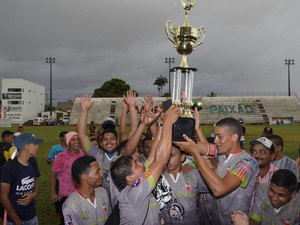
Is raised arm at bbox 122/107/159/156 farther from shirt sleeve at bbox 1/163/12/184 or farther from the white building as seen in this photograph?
the white building

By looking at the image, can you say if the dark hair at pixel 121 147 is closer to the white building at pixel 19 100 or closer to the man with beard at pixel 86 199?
the man with beard at pixel 86 199

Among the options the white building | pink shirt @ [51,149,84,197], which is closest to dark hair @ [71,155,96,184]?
pink shirt @ [51,149,84,197]

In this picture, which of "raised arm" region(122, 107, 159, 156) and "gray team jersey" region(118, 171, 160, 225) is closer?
"gray team jersey" region(118, 171, 160, 225)

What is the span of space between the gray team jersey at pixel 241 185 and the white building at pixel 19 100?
86.1 meters

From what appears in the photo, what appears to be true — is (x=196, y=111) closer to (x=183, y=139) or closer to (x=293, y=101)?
(x=183, y=139)

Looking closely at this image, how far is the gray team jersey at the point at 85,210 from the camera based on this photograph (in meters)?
3.76

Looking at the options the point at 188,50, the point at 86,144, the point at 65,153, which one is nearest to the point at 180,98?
the point at 188,50

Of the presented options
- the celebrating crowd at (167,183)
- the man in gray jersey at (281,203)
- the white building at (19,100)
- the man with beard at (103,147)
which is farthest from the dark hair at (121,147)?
the white building at (19,100)

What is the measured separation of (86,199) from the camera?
12.9 ft

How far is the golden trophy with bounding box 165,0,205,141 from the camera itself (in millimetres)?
4074

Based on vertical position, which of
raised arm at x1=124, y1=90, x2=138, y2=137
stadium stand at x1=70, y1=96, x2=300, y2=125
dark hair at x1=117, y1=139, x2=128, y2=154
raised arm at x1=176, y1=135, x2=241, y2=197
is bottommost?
raised arm at x1=176, y1=135, x2=241, y2=197

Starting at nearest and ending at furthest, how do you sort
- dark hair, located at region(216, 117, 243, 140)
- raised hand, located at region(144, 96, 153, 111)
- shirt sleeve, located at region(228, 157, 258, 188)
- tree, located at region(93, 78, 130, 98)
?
shirt sleeve, located at region(228, 157, 258, 188) → dark hair, located at region(216, 117, 243, 140) → raised hand, located at region(144, 96, 153, 111) → tree, located at region(93, 78, 130, 98)

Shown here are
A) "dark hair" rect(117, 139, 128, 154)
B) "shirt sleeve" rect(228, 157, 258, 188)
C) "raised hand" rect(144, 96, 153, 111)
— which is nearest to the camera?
"shirt sleeve" rect(228, 157, 258, 188)

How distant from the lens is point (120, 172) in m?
3.51
